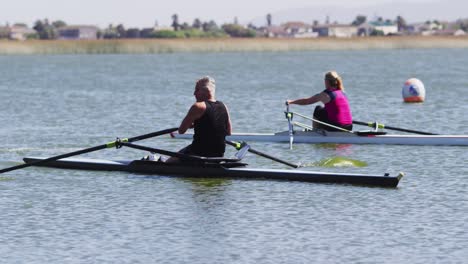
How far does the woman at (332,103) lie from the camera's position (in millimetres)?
22219

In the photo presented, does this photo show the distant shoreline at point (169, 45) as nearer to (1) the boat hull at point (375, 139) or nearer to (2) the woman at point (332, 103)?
(1) the boat hull at point (375, 139)

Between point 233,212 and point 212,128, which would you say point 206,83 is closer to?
point 212,128

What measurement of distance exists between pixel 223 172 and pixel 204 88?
1373 mm

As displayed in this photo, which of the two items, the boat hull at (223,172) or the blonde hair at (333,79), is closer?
the boat hull at (223,172)

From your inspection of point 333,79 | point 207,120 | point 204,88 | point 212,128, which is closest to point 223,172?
point 212,128

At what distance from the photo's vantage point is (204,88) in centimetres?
1669

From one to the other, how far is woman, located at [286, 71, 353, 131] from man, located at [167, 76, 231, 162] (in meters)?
4.86

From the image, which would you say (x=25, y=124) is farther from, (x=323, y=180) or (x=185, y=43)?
(x=185, y=43)

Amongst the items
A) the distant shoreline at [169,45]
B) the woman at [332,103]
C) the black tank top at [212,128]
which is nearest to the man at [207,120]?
the black tank top at [212,128]

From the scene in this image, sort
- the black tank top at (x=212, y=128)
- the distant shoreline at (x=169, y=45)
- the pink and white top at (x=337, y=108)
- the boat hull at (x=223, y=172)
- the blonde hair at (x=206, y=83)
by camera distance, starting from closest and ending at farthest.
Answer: the boat hull at (x=223, y=172), the blonde hair at (x=206, y=83), the black tank top at (x=212, y=128), the pink and white top at (x=337, y=108), the distant shoreline at (x=169, y=45)

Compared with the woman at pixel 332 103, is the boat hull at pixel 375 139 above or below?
below

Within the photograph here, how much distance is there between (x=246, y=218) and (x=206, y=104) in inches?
121

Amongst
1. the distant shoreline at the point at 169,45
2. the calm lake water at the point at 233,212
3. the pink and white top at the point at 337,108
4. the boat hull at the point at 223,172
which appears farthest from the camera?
the distant shoreline at the point at 169,45

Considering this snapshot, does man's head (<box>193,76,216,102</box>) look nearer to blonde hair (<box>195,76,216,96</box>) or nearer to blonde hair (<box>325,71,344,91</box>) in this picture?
blonde hair (<box>195,76,216,96</box>)
